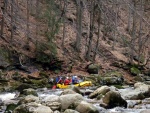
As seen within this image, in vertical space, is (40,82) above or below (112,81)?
above

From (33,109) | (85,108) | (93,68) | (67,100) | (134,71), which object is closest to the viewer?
(33,109)

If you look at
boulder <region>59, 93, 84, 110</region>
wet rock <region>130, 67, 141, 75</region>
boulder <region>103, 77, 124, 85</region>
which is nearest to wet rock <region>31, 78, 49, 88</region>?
boulder <region>103, 77, 124, 85</region>

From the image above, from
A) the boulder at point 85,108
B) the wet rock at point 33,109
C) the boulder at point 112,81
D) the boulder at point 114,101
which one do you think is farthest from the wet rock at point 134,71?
the wet rock at point 33,109

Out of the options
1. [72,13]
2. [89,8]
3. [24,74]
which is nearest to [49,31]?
[24,74]

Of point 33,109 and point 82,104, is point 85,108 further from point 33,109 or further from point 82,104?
point 33,109

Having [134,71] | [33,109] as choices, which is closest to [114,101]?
[33,109]

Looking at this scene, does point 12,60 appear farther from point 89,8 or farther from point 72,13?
point 89,8

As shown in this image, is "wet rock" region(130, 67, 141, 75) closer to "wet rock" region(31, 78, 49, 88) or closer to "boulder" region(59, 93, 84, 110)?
"wet rock" region(31, 78, 49, 88)

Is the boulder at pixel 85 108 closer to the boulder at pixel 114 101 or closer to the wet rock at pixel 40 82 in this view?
the boulder at pixel 114 101

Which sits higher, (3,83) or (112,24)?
(112,24)

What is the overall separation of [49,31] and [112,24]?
17.1 meters

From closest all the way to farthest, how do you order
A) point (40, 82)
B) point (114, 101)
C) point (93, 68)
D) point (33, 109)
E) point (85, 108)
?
point (33, 109) → point (85, 108) → point (114, 101) → point (40, 82) → point (93, 68)

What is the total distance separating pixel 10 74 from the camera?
1631 centimetres

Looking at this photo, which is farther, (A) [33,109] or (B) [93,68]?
(B) [93,68]
